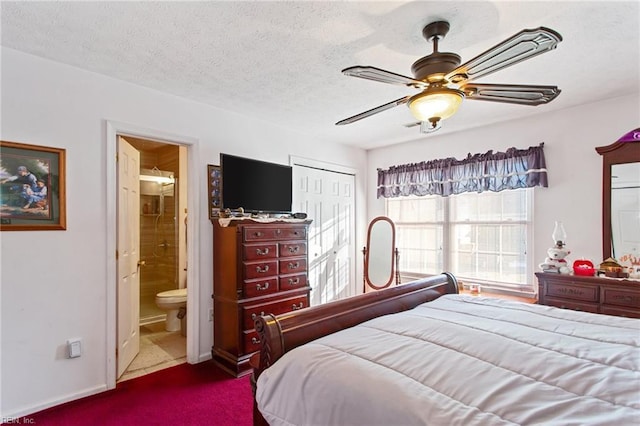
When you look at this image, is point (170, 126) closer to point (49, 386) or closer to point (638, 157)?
point (49, 386)

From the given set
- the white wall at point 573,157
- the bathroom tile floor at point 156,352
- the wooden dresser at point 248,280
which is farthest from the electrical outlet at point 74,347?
the white wall at point 573,157

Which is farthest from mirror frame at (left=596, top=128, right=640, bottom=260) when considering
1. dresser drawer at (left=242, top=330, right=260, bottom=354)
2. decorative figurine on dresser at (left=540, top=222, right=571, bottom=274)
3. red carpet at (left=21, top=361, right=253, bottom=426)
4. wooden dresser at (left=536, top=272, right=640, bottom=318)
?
red carpet at (left=21, top=361, right=253, bottom=426)

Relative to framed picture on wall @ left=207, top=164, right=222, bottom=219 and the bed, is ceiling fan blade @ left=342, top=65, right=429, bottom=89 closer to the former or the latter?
the bed

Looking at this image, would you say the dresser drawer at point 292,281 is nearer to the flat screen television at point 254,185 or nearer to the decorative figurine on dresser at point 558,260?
the flat screen television at point 254,185

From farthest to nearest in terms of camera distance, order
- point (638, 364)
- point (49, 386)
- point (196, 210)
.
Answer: point (196, 210), point (49, 386), point (638, 364)

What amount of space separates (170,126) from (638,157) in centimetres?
420

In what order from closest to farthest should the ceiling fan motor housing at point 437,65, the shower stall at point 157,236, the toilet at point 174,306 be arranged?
the ceiling fan motor housing at point 437,65 → the toilet at point 174,306 → the shower stall at point 157,236

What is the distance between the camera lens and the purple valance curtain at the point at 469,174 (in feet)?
11.3

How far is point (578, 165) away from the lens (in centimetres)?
320

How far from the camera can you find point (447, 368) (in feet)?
3.92

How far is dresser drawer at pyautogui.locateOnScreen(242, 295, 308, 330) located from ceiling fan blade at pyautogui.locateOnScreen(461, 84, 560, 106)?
2.28 metres

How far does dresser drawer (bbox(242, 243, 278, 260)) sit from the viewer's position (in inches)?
114

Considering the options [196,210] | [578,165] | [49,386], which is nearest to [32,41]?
[196,210]

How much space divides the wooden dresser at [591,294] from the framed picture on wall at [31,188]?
4107 millimetres
